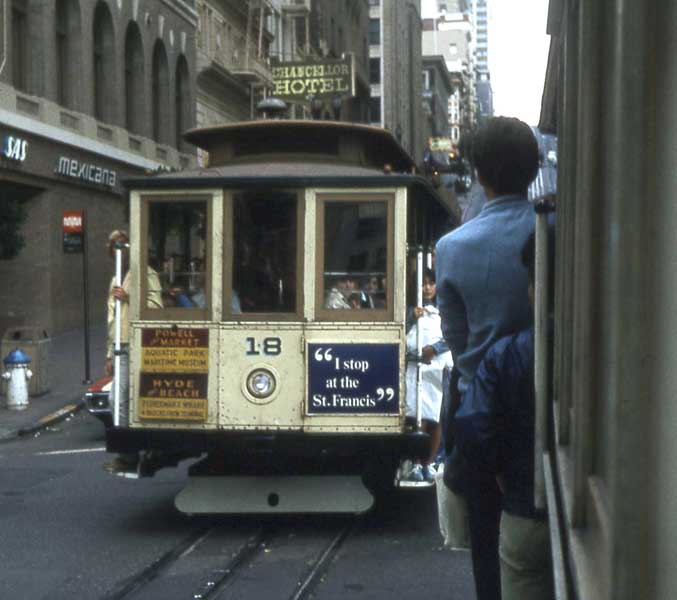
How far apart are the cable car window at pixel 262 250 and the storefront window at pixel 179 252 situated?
8.7 inches

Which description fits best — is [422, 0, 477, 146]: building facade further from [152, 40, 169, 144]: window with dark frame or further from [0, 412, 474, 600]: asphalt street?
[0, 412, 474, 600]: asphalt street

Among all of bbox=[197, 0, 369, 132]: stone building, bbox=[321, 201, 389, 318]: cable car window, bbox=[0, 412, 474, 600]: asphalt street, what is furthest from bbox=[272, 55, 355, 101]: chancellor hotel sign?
bbox=[321, 201, 389, 318]: cable car window

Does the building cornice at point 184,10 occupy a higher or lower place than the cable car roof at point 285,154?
higher

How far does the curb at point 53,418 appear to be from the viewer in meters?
18.1

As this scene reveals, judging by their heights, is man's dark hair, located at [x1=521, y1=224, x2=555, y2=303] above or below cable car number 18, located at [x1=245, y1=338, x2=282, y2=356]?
above

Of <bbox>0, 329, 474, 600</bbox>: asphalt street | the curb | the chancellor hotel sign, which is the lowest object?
the curb

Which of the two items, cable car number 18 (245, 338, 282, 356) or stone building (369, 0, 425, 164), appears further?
stone building (369, 0, 425, 164)

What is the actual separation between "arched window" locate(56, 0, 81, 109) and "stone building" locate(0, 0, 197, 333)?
0.07 feet

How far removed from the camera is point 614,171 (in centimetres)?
192

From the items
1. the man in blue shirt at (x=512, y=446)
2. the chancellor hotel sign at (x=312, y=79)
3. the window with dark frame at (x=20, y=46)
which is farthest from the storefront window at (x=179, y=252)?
the chancellor hotel sign at (x=312, y=79)

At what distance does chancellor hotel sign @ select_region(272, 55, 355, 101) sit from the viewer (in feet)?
109

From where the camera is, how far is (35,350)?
21.5 m

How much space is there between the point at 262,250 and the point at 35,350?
480 inches

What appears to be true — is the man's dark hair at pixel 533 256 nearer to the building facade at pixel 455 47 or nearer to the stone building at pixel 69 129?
the stone building at pixel 69 129
